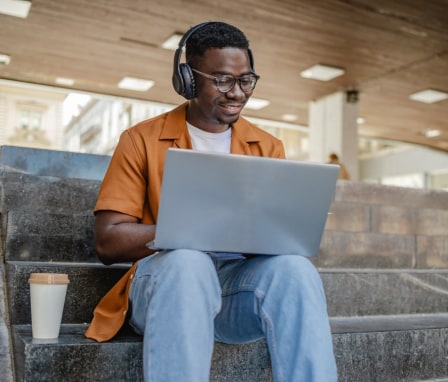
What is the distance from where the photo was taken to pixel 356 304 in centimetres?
288

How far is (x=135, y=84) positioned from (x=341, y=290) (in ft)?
26.4

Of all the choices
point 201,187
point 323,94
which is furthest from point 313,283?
point 323,94

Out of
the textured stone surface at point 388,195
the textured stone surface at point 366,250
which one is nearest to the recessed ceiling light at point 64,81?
the textured stone surface at point 388,195

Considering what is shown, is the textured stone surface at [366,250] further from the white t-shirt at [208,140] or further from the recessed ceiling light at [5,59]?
the recessed ceiling light at [5,59]

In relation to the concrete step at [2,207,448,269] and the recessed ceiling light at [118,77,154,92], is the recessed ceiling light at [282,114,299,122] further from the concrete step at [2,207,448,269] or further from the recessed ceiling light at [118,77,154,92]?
the concrete step at [2,207,448,269]

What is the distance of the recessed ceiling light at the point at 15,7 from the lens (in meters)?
6.75

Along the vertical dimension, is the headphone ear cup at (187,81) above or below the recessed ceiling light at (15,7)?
below

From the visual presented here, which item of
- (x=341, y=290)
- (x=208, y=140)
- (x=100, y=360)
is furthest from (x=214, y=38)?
(x=341, y=290)

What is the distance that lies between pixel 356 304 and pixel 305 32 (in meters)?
5.25

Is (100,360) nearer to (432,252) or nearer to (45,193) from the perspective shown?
(45,193)

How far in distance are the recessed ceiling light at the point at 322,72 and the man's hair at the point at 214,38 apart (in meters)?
7.13

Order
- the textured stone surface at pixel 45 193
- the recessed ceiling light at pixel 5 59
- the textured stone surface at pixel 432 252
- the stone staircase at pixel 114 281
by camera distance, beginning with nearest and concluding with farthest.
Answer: the stone staircase at pixel 114 281
the textured stone surface at pixel 45 193
the textured stone surface at pixel 432 252
the recessed ceiling light at pixel 5 59

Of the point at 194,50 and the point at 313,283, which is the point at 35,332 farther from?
the point at 194,50

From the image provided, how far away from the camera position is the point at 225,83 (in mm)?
1944
